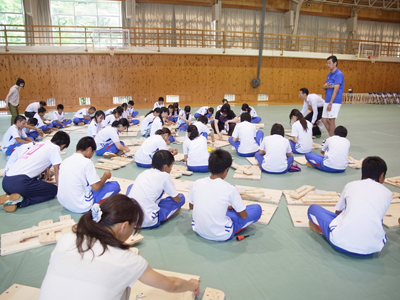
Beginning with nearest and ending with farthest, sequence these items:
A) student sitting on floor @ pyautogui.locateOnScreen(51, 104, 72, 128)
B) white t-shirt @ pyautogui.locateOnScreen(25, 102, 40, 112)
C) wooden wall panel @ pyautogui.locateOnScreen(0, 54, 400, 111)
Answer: student sitting on floor @ pyautogui.locateOnScreen(51, 104, 72, 128), white t-shirt @ pyautogui.locateOnScreen(25, 102, 40, 112), wooden wall panel @ pyautogui.locateOnScreen(0, 54, 400, 111)

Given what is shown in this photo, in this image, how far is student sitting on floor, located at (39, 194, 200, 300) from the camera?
1.61m

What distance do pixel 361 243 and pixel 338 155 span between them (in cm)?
317

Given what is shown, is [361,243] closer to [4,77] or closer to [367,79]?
[4,77]

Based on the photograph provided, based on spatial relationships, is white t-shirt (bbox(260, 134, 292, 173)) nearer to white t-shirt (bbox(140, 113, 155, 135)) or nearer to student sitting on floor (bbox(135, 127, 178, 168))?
student sitting on floor (bbox(135, 127, 178, 168))

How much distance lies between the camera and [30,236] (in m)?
3.71

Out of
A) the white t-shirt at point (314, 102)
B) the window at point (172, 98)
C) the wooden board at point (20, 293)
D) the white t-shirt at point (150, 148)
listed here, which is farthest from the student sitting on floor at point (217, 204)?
the window at point (172, 98)

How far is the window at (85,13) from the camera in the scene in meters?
18.6

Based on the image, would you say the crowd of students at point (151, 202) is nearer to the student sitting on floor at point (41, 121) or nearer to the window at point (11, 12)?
the student sitting on floor at point (41, 121)

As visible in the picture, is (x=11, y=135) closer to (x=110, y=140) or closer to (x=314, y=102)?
(x=110, y=140)

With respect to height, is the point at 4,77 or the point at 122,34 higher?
the point at 122,34

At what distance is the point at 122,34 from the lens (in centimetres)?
1759

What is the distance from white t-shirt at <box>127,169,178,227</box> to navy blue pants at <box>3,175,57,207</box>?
1.77 metres

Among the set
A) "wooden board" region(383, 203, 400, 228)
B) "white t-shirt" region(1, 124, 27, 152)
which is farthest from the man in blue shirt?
"white t-shirt" region(1, 124, 27, 152)

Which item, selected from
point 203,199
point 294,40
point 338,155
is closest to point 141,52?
point 294,40
